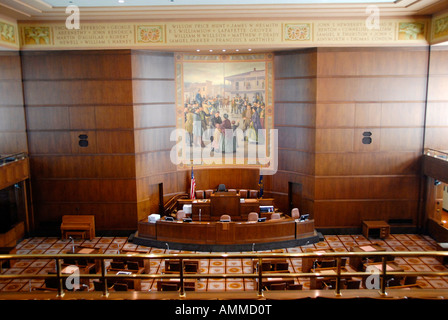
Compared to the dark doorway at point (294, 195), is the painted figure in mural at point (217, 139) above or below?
above

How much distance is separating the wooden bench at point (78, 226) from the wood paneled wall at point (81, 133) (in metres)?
0.29

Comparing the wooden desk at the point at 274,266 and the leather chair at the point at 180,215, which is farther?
the leather chair at the point at 180,215

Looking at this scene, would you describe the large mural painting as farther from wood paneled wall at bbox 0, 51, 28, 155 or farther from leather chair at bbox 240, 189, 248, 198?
wood paneled wall at bbox 0, 51, 28, 155

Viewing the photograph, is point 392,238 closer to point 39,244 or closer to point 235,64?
point 235,64

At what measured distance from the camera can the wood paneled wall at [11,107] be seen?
40.9 feet

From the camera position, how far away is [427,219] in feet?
42.9

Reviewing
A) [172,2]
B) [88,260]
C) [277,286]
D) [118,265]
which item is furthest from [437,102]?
[88,260]

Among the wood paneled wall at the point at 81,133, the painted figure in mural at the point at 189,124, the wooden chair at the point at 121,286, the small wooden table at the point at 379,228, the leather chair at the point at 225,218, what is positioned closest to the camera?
the wooden chair at the point at 121,286

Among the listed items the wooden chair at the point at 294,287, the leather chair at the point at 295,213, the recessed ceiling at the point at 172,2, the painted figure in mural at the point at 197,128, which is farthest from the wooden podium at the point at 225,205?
the recessed ceiling at the point at 172,2

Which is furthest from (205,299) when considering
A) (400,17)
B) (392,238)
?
(400,17)

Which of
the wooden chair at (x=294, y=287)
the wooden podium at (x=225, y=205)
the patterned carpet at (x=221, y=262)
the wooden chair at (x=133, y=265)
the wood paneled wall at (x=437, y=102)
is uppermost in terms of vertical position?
the wood paneled wall at (x=437, y=102)

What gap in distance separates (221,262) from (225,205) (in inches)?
100

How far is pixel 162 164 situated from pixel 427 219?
29.8ft

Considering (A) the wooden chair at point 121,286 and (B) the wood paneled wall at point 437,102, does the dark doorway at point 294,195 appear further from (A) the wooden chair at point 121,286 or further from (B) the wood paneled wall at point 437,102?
(A) the wooden chair at point 121,286
